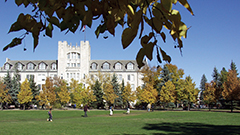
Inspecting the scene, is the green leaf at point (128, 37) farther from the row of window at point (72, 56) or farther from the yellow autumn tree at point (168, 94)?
the row of window at point (72, 56)

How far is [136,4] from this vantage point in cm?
203

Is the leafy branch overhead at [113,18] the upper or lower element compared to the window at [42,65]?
lower

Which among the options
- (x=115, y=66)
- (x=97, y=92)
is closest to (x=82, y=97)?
(x=97, y=92)

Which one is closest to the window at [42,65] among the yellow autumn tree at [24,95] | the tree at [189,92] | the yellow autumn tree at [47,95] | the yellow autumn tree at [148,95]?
the yellow autumn tree at [24,95]

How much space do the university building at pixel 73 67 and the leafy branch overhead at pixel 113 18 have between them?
67636mm

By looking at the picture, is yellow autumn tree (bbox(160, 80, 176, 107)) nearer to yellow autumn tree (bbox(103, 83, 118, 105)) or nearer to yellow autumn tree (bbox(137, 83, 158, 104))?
yellow autumn tree (bbox(137, 83, 158, 104))

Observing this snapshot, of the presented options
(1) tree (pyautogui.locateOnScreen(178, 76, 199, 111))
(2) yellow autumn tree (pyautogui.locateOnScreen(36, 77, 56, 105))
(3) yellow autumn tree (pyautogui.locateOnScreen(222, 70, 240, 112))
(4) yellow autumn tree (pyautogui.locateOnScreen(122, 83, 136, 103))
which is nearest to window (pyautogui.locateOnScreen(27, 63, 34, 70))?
(2) yellow autumn tree (pyautogui.locateOnScreen(36, 77, 56, 105))

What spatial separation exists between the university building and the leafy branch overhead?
67636 millimetres

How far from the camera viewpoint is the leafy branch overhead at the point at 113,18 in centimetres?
189

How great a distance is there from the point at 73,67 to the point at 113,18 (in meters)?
70.8

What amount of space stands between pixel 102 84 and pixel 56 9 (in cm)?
6161

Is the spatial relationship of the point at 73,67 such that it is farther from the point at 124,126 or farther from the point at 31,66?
the point at 124,126

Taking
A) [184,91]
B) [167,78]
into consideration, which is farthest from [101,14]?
[167,78]

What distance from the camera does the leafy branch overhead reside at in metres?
1.89
